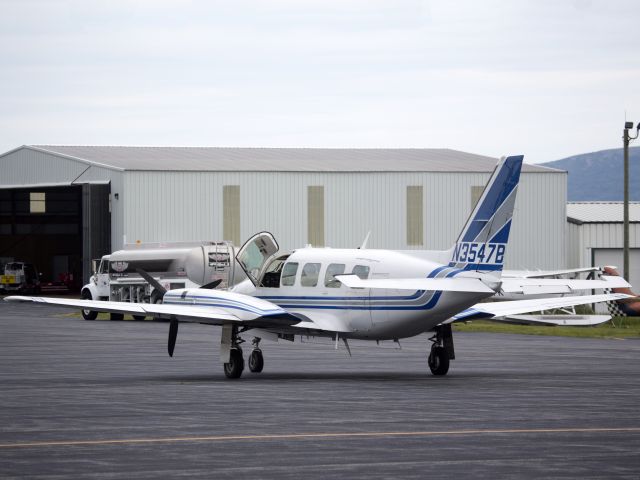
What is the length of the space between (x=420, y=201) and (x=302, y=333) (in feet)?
163

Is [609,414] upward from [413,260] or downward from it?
downward

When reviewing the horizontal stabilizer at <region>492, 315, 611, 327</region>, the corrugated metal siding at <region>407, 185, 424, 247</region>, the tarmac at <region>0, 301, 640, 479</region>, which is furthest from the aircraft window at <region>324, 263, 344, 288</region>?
the corrugated metal siding at <region>407, 185, 424, 247</region>

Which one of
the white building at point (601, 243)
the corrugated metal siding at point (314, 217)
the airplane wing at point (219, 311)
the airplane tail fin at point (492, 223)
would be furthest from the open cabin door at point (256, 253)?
the white building at point (601, 243)

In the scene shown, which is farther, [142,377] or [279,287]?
[279,287]

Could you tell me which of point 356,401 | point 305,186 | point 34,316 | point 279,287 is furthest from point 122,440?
point 305,186

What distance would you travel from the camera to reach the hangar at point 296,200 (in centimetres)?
7250

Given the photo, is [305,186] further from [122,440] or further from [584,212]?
[122,440]

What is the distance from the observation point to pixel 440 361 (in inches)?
1056

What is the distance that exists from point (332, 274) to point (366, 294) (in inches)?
47.2

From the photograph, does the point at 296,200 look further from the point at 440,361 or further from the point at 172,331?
the point at 440,361

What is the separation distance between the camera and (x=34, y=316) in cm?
6106

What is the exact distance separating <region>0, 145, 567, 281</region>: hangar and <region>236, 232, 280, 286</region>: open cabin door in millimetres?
43005

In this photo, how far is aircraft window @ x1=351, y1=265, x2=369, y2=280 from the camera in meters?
26.3

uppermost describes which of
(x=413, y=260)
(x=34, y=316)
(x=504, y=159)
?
(x=504, y=159)
